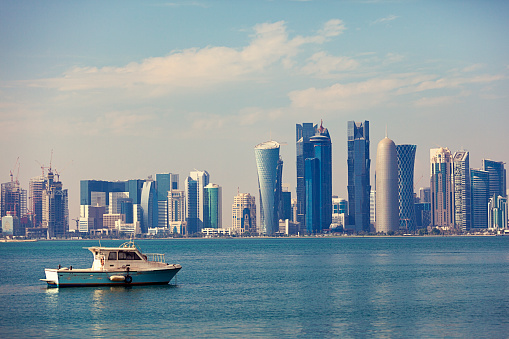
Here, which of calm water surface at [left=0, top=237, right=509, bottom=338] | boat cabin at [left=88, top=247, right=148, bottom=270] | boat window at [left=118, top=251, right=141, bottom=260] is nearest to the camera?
calm water surface at [left=0, top=237, right=509, bottom=338]

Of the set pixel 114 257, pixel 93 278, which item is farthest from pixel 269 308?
pixel 93 278

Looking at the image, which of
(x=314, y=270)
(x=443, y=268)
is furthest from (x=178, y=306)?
(x=443, y=268)

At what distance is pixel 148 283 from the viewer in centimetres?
9825

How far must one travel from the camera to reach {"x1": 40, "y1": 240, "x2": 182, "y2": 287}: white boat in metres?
95.5

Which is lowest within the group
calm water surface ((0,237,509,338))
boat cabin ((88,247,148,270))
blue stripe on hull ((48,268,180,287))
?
calm water surface ((0,237,509,338))

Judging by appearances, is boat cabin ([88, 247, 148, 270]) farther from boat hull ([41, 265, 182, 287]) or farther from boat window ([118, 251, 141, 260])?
boat hull ([41, 265, 182, 287])

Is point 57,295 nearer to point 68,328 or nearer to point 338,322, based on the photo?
point 68,328

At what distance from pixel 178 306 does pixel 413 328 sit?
27.2 meters

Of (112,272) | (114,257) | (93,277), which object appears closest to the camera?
(112,272)

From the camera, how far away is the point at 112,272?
95.6 metres

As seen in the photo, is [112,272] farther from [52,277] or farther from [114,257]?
[52,277]

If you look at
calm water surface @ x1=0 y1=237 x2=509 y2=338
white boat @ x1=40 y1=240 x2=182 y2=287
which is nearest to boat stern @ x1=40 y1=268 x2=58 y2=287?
white boat @ x1=40 y1=240 x2=182 y2=287

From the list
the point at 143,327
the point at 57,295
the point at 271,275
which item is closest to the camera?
the point at 143,327

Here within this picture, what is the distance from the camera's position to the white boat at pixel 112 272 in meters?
95.5
